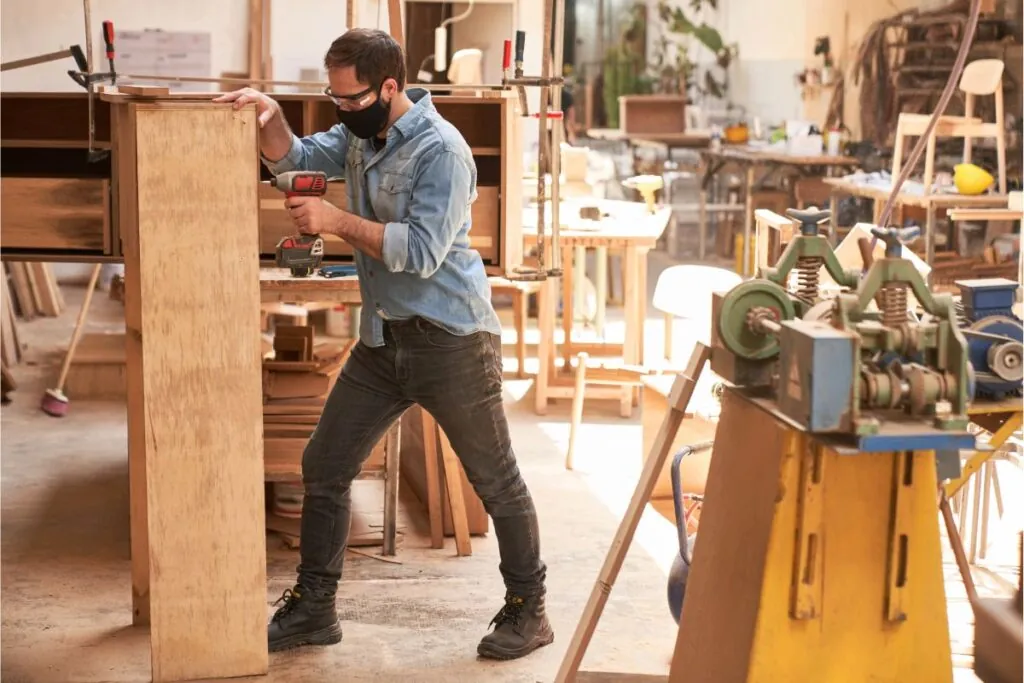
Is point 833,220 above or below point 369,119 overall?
below

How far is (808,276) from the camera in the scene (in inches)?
105

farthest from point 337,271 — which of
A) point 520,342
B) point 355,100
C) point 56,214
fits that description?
point 520,342

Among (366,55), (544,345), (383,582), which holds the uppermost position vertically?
(366,55)

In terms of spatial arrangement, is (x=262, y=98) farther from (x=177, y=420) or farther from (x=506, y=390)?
(x=506, y=390)

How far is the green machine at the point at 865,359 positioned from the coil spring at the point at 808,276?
57mm

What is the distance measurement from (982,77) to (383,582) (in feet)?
17.9

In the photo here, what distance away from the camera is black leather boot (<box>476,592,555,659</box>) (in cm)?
369

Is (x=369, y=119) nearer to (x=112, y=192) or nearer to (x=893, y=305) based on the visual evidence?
(x=112, y=192)

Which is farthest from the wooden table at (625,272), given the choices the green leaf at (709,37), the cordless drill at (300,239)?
the green leaf at (709,37)

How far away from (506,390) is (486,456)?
342cm

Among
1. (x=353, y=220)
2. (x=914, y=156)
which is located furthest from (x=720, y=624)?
(x=353, y=220)

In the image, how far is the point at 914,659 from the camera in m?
2.46

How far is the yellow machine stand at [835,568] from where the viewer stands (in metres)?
2.38

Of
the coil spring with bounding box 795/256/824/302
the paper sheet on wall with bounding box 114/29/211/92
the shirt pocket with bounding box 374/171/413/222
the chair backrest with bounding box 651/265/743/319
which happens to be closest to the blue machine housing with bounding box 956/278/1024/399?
the coil spring with bounding box 795/256/824/302
